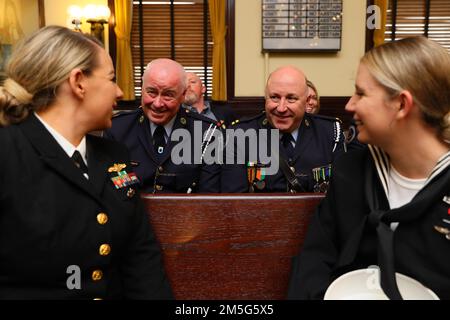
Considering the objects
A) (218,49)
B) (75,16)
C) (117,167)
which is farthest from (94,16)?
(117,167)

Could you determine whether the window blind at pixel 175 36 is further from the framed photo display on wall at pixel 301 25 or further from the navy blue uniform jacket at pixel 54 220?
the navy blue uniform jacket at pixel 54 220

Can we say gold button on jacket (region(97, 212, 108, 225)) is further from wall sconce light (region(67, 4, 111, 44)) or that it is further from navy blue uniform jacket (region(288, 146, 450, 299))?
wall sconce light (region(67, 4, 111, 44))

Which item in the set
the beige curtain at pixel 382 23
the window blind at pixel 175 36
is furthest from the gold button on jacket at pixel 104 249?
the beige curtain at pixel 382 23

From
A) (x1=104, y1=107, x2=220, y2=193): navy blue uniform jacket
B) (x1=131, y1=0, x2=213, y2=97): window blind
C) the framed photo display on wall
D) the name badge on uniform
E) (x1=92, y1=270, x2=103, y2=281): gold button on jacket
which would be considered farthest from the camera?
(x1=131, y1=0, x2=213, y2=97): window blind

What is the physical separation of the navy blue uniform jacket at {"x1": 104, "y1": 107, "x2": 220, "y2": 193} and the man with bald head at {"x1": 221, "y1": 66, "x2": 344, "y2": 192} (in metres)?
0.11

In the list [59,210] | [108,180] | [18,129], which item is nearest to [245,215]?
[108,180]

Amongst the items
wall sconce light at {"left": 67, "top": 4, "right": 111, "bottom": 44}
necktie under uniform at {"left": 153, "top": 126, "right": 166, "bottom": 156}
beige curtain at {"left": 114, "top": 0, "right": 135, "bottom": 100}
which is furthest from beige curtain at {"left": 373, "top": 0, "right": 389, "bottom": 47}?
necktie under uniform at {"left": 153, "top": 126, "right": 166, "bottom": 156}

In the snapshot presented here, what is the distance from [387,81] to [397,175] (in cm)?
33

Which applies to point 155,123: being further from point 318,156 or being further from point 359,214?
point 359,214

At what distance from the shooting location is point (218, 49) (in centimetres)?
682

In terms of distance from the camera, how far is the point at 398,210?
142 cm

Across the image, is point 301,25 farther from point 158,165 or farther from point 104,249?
point 104,249

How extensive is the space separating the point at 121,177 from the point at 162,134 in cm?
97

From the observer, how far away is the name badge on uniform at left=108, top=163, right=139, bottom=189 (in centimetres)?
→ 161
